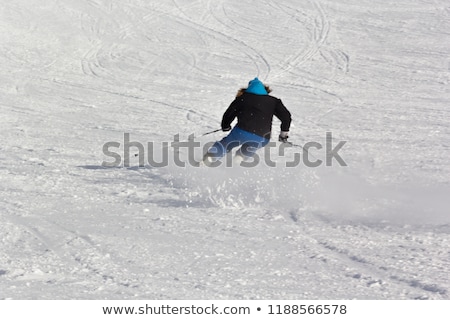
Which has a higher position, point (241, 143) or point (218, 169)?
point (241, 143)

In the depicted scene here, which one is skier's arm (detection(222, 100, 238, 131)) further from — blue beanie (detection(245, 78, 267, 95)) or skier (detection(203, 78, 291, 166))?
blue beanie (detection(245, 78, 267, 95))

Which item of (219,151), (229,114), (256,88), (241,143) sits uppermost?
(256,88)

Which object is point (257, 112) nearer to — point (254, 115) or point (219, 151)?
point (254, 115)

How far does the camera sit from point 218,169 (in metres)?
7.94

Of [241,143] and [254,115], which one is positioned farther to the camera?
[241,143]

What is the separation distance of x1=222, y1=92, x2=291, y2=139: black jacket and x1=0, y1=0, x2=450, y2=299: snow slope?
0.53 meters

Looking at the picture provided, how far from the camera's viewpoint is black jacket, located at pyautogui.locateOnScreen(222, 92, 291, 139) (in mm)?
7676

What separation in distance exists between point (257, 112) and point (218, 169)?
2.67ft

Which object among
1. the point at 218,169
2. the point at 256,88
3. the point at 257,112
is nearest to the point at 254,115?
the point at 257,112

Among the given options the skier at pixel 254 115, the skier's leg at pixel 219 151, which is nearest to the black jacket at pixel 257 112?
the skier at pixel 254 115

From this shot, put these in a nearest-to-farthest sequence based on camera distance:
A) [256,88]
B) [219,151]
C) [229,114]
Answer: [256,88], [229,114], [219,151]

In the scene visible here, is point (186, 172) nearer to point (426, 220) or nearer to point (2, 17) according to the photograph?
point (426, 220)

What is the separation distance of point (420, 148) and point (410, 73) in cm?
497

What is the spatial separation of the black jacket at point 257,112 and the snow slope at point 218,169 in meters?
0.53
